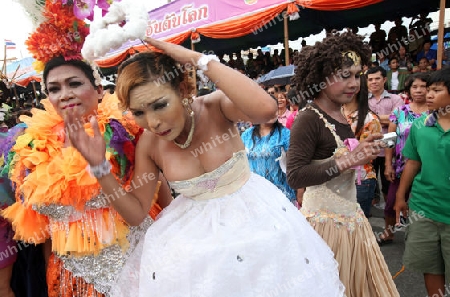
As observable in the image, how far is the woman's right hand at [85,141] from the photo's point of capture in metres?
1.30

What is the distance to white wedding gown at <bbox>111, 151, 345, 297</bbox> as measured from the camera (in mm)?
1160

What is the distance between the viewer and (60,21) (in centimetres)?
162

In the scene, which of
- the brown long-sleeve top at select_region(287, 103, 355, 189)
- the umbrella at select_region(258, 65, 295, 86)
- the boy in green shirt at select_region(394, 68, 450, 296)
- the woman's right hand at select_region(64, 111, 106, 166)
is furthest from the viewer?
the umbrella at select_region(258, 65, 295, 86)

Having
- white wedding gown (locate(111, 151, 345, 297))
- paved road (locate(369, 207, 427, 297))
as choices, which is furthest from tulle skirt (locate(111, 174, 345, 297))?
paved road (locate(369, 207, 427, 297))

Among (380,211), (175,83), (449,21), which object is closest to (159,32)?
(380,211)

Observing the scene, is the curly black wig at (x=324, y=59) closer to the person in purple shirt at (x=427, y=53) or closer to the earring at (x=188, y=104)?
the earring at (x=188, y=104)

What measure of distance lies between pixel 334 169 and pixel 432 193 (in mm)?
1063

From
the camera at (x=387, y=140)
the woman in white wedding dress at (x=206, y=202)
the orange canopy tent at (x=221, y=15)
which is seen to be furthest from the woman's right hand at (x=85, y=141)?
the orange canopy tent at (x=221, y=15)

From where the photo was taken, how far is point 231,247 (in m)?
1.17

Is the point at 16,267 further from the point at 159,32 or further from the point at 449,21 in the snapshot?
the point at 449,21

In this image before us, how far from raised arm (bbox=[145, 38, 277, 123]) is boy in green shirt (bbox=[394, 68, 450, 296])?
1757mm

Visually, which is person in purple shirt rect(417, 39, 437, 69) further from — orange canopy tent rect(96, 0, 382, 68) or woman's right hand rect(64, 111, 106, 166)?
woman's right hand rect(64, 111, 106, 166)

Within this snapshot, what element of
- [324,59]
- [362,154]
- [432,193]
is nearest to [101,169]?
[362,154]

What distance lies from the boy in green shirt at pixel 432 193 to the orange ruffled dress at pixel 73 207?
1952mm
